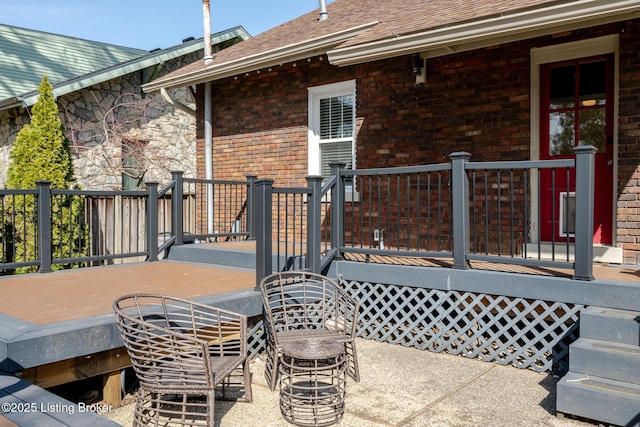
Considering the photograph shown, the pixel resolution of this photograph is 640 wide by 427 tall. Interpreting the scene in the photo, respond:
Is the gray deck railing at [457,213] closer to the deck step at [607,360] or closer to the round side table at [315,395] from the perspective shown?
the deck step at [607,360]

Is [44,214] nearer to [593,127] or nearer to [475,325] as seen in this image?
[475,325]

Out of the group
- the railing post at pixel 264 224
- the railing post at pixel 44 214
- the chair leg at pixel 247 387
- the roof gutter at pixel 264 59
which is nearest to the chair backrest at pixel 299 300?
the railing post at pixel 264 224

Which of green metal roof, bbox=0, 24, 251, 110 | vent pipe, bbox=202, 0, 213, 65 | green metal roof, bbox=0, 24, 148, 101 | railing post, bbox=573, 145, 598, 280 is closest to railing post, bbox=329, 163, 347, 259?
railing post, bbox=573, 145, 598, 280

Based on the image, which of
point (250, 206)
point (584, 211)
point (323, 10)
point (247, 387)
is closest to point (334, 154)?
point (250, 206)

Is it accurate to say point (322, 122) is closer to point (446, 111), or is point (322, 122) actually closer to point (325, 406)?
point (446, 111)

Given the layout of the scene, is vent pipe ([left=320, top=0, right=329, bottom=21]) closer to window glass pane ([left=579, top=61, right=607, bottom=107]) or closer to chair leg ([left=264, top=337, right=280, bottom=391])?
window glass pane ([left=579, top=61, right=607, bottom=107])

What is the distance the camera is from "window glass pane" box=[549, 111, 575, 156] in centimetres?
569

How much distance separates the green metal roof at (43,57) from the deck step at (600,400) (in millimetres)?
11761

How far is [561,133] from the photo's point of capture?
576 centimetres

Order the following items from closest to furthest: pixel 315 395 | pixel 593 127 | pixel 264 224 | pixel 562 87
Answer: pixel 315 395
pixel 264 224
pixel 593 127
pixel 562 87

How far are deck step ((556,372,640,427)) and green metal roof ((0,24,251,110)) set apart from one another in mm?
9817

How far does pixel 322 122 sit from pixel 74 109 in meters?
5.99

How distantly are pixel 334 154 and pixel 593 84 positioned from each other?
3.49 meters

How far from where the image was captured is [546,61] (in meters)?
5.80
